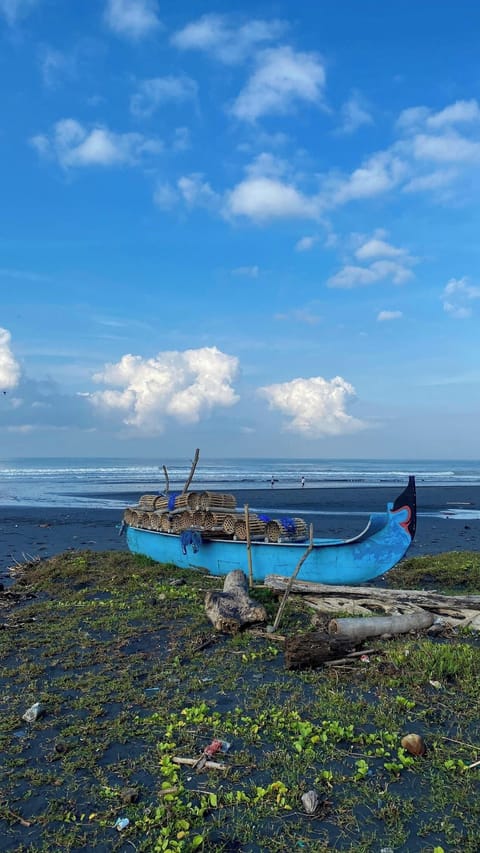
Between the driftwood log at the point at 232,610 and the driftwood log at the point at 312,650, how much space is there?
1725mm

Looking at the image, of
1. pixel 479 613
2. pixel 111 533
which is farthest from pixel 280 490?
pixel 479 613

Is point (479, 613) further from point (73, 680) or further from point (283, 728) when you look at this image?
point (73, 680)

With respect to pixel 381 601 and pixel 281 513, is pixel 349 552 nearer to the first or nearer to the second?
pixel 381 601

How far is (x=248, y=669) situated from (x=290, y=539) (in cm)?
650

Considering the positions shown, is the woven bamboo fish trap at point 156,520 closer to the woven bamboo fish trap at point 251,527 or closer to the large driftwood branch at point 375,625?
the woven bamboo fish trap at point 251,527

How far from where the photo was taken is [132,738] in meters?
5.70

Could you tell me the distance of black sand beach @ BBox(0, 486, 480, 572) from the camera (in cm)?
2219

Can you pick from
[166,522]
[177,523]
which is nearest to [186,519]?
[177,523]

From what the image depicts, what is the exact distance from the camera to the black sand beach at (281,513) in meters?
22.2

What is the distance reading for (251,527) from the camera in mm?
13984

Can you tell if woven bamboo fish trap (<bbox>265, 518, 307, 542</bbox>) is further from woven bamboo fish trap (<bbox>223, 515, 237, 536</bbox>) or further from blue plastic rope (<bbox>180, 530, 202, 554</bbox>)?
blue plastic rope (<bbox>180, 530, 202, 554</bbox>)

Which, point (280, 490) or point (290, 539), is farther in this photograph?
point (280, 490)

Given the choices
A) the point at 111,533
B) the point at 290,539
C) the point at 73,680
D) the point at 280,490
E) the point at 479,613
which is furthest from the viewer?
the point at 280,490

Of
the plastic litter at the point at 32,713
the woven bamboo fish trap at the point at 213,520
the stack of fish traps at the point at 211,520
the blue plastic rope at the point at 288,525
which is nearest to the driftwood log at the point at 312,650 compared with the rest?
the plastic litter at the point at 32,713
